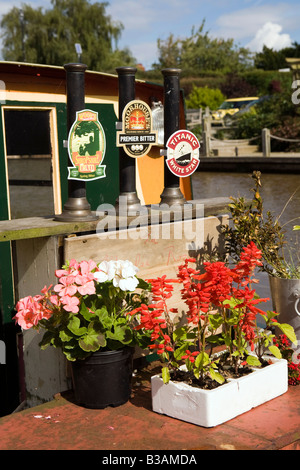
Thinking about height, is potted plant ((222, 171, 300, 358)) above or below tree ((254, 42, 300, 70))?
below

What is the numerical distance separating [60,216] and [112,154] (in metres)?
2.32

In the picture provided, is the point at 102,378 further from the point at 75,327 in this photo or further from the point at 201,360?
the point at 201,360

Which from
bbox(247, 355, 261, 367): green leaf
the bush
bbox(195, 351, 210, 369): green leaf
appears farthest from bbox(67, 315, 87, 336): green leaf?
the bush

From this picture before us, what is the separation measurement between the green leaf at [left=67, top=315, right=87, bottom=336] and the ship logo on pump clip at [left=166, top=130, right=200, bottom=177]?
1.62 metres

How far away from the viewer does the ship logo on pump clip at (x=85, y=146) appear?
4020mm

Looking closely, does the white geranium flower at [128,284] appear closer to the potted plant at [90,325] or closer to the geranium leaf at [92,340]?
the potted plant at [90,325]

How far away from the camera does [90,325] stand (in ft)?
11.6

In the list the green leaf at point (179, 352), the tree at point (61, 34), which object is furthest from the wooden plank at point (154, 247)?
the tree at point (61, 34)

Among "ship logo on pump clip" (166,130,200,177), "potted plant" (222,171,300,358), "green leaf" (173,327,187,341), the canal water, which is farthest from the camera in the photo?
the canal water

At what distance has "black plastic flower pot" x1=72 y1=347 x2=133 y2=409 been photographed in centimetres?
357

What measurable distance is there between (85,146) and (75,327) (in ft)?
3.91

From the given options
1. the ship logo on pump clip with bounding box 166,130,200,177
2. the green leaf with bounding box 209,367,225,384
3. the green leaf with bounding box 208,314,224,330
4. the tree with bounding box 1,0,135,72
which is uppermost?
the tree with bounding box 1,0,135,72

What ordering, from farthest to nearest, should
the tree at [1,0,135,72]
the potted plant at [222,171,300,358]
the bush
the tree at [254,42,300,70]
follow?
the tree at [254,42,300,70] → the tree at [1,0,135,72] → the bush → the potted plant at [222,171,300,358]

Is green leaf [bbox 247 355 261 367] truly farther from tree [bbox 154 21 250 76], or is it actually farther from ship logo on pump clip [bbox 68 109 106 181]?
tree [bbox 154 21 250 76]
